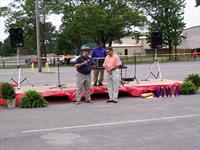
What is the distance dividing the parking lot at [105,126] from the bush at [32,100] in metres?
0.45

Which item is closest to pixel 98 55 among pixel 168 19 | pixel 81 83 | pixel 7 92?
pixel 81 83

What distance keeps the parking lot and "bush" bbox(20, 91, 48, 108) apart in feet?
1.46

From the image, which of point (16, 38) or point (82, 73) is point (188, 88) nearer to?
point (82, 73)

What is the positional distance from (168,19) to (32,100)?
49.6 meters

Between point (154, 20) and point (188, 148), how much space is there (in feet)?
183

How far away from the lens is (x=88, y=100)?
1477 cm

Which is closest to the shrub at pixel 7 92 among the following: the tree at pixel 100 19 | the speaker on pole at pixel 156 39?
the speaker on pole at pixel 156 39

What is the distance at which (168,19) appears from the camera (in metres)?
61.1

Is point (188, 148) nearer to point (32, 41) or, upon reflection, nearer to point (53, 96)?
point (53, 96)

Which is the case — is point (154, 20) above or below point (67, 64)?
above

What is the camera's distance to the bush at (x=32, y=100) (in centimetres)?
1363

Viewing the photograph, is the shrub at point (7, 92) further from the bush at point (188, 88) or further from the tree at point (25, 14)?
the tree at point (25, 14)

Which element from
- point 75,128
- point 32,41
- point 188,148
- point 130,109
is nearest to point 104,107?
point 130,109

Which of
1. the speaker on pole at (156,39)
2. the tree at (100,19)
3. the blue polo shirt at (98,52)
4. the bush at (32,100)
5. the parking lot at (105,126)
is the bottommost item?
the parking lot at (105,126)
